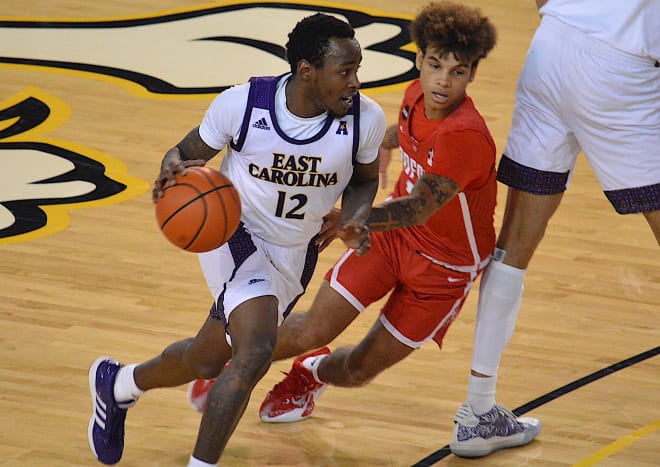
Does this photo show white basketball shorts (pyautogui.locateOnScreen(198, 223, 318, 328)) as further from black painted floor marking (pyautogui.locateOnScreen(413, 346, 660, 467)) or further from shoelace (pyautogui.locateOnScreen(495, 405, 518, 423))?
shoelace (pyautogui.locateOnScreen(495, 405, 518, 423))

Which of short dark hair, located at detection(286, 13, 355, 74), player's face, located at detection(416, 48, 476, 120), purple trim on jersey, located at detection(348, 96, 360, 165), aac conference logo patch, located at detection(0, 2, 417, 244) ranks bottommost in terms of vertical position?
aac conference logo patch, located at detection(0, 2, 417, 244)

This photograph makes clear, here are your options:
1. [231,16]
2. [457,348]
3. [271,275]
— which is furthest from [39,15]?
[271,275]

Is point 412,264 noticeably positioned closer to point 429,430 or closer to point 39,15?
point 429,430

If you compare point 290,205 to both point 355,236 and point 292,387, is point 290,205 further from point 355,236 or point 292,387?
point 292,387

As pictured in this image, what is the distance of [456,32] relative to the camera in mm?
4227

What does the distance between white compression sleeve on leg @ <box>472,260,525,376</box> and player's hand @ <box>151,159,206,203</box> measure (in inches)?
48.2

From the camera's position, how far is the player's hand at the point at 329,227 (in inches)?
162

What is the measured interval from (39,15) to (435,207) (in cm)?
734

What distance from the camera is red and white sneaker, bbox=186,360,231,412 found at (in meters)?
4.70

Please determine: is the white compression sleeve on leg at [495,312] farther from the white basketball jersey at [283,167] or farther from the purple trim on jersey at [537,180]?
the white basketball jersey at [283,167]

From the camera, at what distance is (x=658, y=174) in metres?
4.45

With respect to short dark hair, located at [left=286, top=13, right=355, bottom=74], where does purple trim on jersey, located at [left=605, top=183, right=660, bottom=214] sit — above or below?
below

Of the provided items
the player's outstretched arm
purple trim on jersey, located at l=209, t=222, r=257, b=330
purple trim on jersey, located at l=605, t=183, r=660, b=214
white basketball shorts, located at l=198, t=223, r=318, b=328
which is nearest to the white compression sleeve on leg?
purple trim on jersey, located at l=605, t=183, r=660, b=214

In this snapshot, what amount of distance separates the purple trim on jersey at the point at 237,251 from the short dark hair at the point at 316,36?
614 mm
